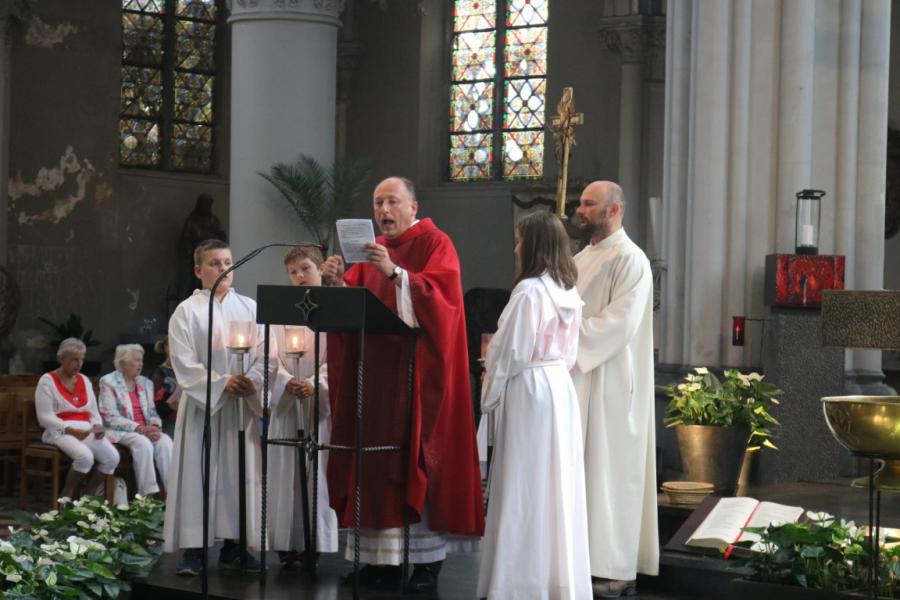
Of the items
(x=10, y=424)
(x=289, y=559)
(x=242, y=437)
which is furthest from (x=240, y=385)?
(x=10, y=424)

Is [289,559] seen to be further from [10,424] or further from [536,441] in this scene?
[10,424]

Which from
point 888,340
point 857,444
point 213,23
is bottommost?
point 857,444

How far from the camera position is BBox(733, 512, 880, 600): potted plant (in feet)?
Answer: 15.3

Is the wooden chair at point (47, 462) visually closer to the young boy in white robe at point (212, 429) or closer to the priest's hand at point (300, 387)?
the young boy in white robe at point (212, 429)

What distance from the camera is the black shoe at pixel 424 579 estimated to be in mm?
5867

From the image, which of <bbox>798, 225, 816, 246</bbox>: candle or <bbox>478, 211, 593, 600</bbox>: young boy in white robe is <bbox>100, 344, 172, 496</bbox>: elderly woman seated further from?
<bbox>478, 211, 593, 600</bbox>: young boy in white robe

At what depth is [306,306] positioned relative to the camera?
5.61 meters

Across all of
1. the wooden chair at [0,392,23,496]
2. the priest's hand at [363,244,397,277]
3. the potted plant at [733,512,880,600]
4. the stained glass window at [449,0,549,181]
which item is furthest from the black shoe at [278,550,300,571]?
the stained glass window at [449,0,549,181]

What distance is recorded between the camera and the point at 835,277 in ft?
27.9

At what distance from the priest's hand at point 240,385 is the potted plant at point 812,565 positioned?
2.23m

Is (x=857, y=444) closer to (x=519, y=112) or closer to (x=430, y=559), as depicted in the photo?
(x=430, y=559)

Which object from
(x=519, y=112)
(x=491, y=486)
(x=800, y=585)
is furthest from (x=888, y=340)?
(x=519, y=112)

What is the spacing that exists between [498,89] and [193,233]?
4205 millimetres

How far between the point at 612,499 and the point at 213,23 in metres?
14.1
